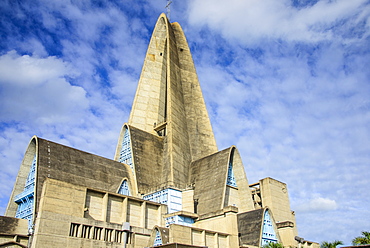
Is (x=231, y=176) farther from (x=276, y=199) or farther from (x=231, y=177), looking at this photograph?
(x=276, y=199)

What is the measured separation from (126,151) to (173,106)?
23.2 ft

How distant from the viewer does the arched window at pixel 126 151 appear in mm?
32531

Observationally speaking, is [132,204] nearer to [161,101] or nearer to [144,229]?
[144,229]

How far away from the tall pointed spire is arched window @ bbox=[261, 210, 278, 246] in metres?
Result: 8.42

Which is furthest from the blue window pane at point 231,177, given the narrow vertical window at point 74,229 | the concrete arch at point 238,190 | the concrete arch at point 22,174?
the concrete arch at point 22,174

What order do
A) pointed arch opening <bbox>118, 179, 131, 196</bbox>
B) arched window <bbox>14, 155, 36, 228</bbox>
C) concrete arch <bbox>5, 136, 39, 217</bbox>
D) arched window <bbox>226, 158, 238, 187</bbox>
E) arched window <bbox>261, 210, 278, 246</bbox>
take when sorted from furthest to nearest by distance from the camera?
1. arched window <bbox>226, 158, 238, 187</bbox>
2. pointed arch opening <bbox>118, 179, 131, 196</bbox>
3. concrete arch <bbox>5, 136, 39, 217</bbox>
4. arched window <bbox>261, 210, 278, 246</bbox>
5. arched window <bbox>14, 155, 36, 228</bbox>

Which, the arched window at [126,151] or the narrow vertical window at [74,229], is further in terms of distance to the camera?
the arched window at [126,151]

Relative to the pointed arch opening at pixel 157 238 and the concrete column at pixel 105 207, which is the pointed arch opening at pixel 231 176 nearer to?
the pointed arch opening at pixel 157 238

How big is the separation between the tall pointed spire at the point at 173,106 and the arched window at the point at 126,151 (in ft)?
10.9

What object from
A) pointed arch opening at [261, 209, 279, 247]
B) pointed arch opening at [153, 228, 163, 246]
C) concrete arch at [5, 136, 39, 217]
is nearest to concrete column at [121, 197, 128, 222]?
pointed arch opening at [153, 228, 163, 246]

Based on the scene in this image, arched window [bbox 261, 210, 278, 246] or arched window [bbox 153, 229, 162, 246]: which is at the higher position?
arched window [bbox 261, 210, 278, 246]

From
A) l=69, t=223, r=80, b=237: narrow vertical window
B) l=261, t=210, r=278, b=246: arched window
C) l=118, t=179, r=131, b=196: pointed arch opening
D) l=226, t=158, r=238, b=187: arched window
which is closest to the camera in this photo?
l=69, t=223, r=80, b=237: narrow vertical window

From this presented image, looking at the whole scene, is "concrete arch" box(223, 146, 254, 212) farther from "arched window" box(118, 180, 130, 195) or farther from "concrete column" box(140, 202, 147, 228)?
"arched window" box(118, 180, 130, 195)

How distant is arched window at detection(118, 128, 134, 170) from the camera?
32531 mm
